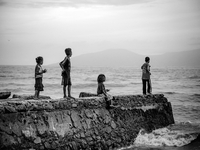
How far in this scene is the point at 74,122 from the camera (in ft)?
21.4

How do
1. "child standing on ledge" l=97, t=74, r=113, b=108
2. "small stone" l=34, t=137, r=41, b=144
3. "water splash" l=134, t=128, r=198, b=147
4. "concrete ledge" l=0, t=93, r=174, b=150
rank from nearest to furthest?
1. "concrete ledge" l=0, t=93, r=174, b=150
2. "small stone" l=34, t=137, r=41, b=144
3. "child standing on ledge" l=97, t=74, r=113, b=108
4. "water splash" l=134, t=128, r=198, b=147

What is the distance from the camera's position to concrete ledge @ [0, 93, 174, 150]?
5602 mm

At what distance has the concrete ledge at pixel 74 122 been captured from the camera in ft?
18.4

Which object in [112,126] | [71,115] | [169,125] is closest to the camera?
[71,115]

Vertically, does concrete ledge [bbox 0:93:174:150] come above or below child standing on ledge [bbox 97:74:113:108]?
below

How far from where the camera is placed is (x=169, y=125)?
926 centimetres

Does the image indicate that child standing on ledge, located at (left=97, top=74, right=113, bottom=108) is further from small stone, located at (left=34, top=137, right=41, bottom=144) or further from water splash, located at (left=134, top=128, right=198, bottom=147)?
small stone, located at (left=34, top=137, right=41, bottom=144)

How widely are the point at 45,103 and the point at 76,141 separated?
128 cm

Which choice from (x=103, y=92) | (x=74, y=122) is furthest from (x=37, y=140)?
(x=103, y=92)

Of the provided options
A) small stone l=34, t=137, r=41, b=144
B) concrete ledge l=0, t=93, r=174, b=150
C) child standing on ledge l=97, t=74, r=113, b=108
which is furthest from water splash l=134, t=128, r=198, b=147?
small stone l=34, t=137, r=41, b=144

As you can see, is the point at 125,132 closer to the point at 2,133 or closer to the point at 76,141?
the point at 76,141

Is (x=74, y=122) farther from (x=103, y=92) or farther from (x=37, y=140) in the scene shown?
(x=103, y=92)

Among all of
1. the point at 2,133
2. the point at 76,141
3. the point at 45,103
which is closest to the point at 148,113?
the point at 76,141

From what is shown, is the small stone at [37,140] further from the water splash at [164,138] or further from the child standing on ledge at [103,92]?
the water splash at [164,138]
